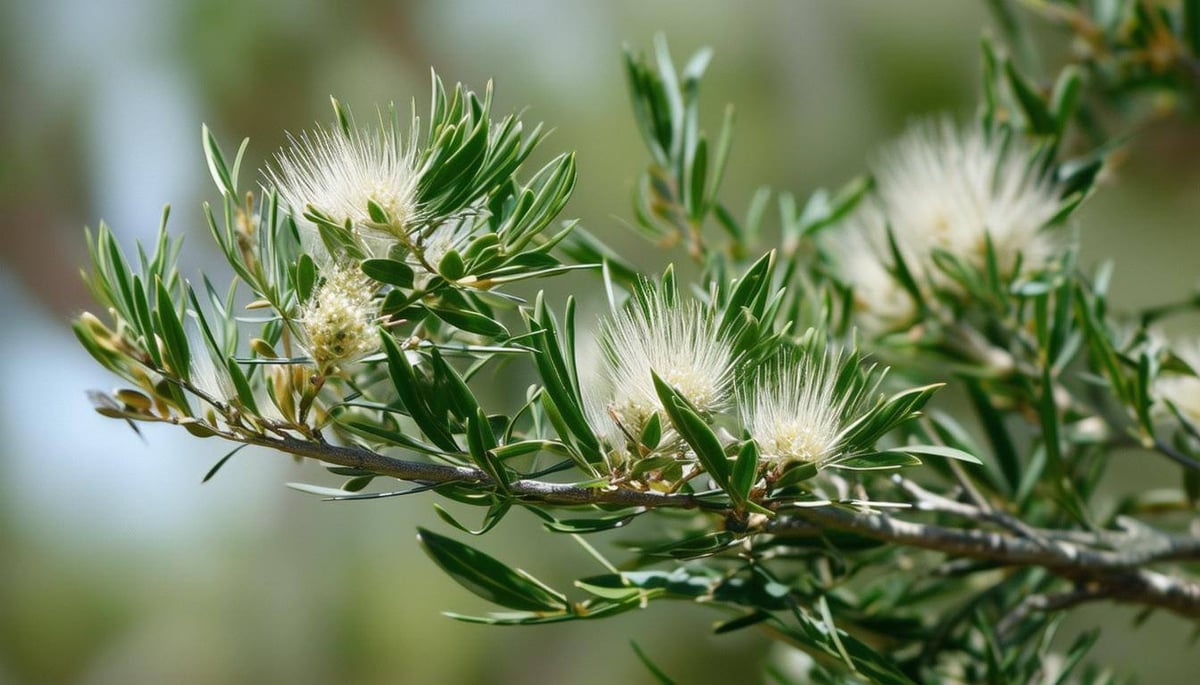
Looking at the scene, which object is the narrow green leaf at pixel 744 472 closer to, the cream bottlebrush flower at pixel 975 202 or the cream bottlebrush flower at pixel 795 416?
the cream bottlebrush flower at pixel 795 416

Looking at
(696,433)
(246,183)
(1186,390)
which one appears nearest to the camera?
(696,433)

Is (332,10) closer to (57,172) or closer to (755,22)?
(57,172)

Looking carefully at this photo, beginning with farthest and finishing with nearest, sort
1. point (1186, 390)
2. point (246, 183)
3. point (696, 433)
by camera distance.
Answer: point (246, 183), point (1186, 390), point (696, 433)

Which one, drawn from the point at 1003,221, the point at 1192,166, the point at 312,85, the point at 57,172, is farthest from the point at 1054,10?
the point at 57,172

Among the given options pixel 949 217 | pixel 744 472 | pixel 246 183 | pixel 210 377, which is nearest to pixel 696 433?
pixel 744 472

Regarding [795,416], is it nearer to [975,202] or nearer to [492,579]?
[492,579]

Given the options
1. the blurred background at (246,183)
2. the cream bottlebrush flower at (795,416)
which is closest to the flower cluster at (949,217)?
the cream bottlebrush flower at (795,416)

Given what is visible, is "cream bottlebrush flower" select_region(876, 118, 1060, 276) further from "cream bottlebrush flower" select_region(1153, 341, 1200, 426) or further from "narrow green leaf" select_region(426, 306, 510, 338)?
"narrow green leaf" select_region(426, 306, 510, 338)
